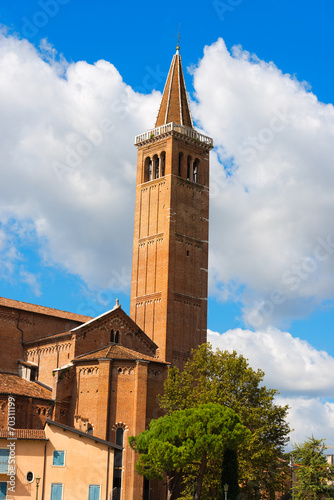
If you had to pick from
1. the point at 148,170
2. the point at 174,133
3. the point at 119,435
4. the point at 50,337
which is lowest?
the point at 119,435

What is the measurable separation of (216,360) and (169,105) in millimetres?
33890

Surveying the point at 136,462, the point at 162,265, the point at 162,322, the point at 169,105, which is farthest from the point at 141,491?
the point at 169,105

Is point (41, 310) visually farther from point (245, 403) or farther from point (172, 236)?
point (245, 403)

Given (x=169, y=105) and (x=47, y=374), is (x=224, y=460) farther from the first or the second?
(x=169, y=105)

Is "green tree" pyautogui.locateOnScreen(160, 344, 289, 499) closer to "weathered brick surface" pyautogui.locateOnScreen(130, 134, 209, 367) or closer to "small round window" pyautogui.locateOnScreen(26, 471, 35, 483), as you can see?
"small round window" pyautogui.locateOnScreen(26, 471, 35, 483)

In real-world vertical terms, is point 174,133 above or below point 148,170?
above

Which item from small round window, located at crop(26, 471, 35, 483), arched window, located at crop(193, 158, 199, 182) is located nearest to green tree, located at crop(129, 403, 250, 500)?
small round window, located at crop(26, 471, 35, 483)

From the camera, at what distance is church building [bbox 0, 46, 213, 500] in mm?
39469

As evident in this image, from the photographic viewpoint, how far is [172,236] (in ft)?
213

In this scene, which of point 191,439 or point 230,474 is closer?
point 191,439

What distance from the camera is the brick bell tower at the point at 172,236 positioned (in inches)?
2499

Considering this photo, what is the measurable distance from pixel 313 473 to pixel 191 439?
438 inches

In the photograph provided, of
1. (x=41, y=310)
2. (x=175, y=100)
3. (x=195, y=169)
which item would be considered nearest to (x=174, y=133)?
(x=195, y=169)

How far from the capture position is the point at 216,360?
45.5m
